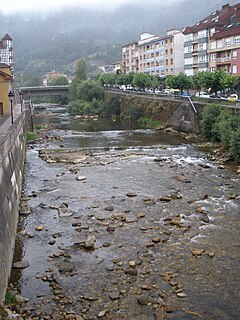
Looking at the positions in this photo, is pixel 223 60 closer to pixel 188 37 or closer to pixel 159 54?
pixel 188 37

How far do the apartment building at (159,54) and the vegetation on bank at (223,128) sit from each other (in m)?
51.8

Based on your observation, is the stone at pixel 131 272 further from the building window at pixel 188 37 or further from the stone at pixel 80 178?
the building window at pixel 188 37

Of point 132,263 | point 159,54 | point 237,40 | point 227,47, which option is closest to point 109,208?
point 132,263

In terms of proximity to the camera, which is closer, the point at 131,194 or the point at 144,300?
the point at 144,300

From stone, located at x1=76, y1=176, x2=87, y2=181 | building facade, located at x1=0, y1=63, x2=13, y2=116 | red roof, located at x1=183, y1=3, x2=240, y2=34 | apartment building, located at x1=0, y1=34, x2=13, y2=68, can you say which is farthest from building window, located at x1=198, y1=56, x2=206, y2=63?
apartment building, located at x1=0, y1=34, x2=13, y2=68

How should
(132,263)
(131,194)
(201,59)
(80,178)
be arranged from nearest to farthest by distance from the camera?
(132,263)
(131,194)
(80,178)
(201,59)

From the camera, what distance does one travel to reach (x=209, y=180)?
1093 inches

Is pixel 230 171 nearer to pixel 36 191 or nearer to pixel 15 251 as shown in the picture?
pixel 36 191

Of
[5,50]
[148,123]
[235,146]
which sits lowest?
[148,123]

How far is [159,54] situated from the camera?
100250 millimetres

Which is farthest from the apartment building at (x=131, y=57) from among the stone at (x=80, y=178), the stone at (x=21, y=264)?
the stone at (x=21, y=264)

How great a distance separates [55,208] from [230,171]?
13658 millimetres

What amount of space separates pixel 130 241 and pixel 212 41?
5918 cm

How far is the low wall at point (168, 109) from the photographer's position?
50.5 metres
